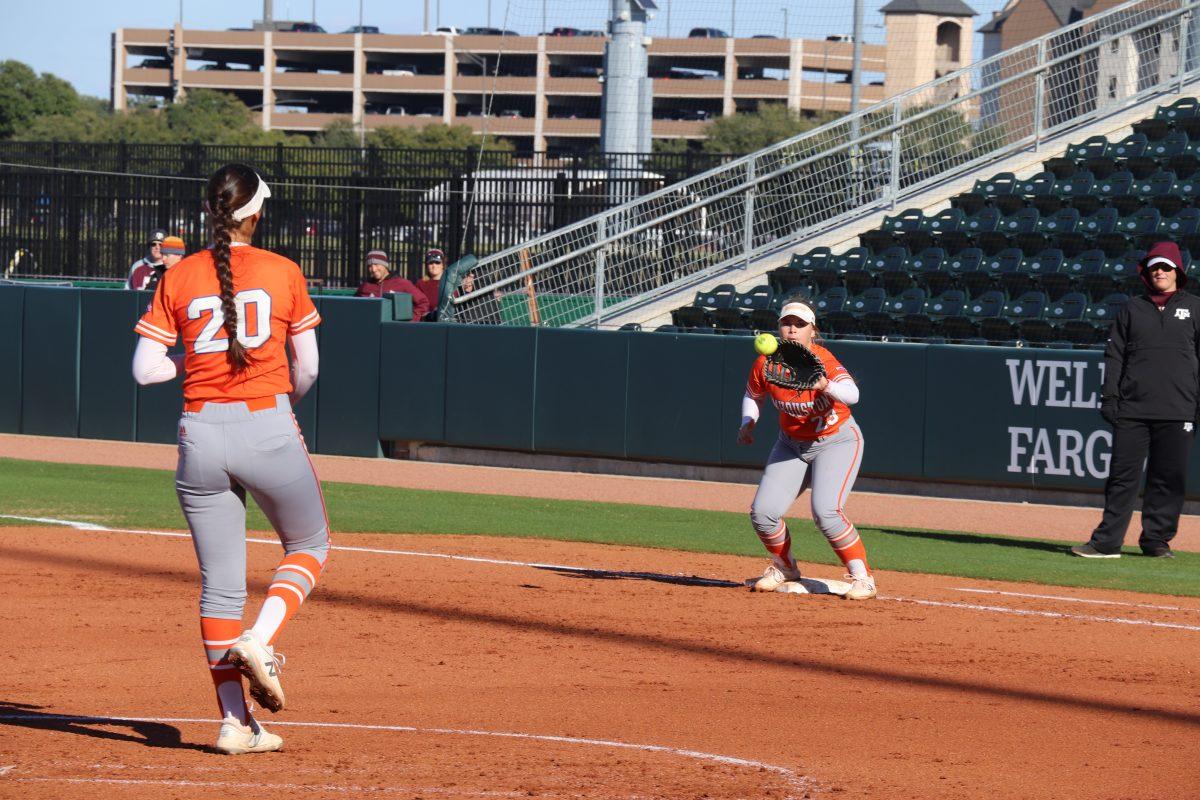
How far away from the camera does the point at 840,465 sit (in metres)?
9.09

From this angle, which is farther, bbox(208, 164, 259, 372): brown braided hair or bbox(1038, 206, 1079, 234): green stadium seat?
bbox(1038, 206, 1079, 234): green stadium seat

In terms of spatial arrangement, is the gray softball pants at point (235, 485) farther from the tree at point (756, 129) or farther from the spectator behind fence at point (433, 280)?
the tree at point (756, 129)

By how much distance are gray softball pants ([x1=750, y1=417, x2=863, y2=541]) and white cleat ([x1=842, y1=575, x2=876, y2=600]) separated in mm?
387

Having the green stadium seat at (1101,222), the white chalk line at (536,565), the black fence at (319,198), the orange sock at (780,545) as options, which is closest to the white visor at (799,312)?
the orange sock at (780,545)

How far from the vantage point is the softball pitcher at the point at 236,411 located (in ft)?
17.5

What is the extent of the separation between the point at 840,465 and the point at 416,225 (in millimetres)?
15847

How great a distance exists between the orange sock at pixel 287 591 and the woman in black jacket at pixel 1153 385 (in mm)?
7176

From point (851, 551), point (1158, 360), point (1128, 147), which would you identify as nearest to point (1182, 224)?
point (1128, 147)

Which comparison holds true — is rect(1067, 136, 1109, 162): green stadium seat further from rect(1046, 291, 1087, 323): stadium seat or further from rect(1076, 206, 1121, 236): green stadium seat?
rect(1046, 291, 1087, 323): stadium seat

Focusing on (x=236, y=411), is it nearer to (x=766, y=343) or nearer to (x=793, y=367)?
(x=766, y=343)

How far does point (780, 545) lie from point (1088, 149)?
40.0ft

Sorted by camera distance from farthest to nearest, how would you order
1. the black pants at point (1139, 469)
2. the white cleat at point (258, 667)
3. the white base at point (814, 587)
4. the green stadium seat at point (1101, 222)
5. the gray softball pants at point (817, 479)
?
the green stadium seat at point (1101, 222) → the black pants at point (1139, 469) → the white base at point (814, 587) → the gray softball pants at point (817, 479) → the white cleat at point (258, 667)

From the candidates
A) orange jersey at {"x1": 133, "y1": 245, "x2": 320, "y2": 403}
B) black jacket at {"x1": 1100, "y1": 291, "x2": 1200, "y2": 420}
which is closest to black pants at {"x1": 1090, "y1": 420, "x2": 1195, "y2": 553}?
black jacket at {"x1": 1100, "y1": 291, "x2": 1200, "y2": 420}

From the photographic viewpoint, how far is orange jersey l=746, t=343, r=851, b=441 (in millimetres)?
8867
